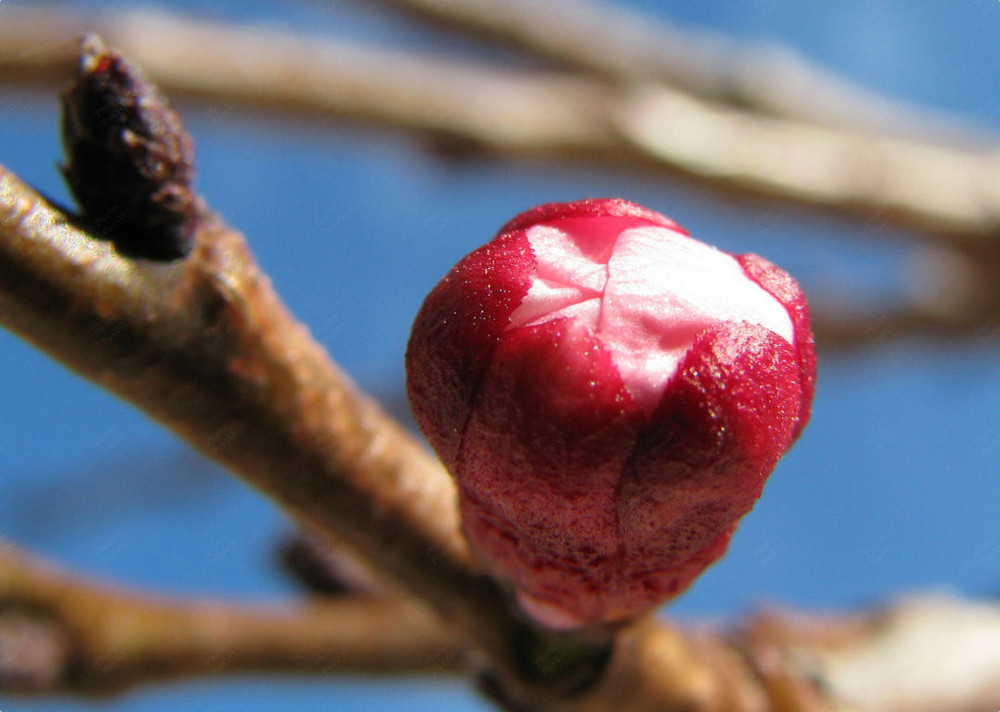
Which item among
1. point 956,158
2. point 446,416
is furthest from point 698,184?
point 446,416

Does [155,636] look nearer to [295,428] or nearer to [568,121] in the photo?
[295,428]

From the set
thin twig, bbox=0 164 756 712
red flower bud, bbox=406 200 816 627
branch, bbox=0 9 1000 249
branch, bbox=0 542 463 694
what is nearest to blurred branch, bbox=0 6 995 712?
thin twig, bbox=0 164 756 712

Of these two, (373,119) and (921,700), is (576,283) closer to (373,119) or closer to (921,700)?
(921,700)

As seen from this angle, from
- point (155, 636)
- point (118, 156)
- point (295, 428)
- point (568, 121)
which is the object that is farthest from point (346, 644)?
point (568, 121)

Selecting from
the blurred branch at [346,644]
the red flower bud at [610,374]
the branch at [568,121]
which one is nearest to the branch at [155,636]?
the blurred branch at [346,644]

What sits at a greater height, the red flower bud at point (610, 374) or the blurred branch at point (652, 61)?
the blurred branch at point (652, 61)

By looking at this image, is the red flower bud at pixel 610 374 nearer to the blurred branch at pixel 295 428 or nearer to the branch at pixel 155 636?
the blurred branch at pixel 295 428

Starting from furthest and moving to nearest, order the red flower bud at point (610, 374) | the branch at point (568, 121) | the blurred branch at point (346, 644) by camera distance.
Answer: the branch at point (568, 121)
the blurred branch at point (346, 644)
the red flower bud at point (610, 374)
